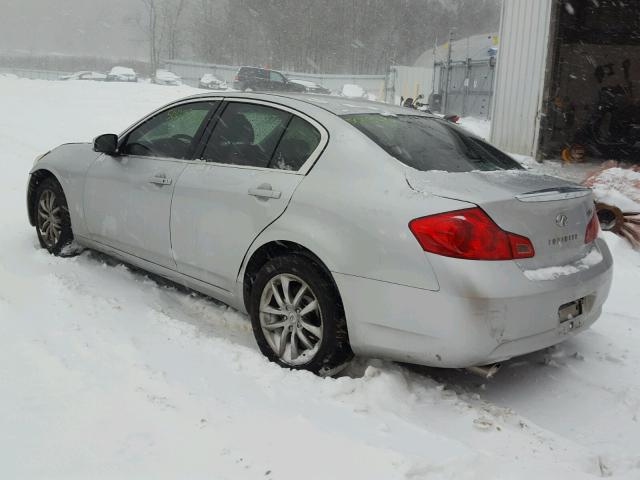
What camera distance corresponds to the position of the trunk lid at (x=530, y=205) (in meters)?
2.87

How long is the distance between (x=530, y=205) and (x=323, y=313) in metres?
1.16

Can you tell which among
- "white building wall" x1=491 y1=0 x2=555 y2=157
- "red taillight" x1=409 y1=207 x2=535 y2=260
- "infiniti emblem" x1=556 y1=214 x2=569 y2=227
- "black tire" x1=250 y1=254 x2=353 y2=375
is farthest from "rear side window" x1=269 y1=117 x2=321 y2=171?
"white building wall" x1=491 y1=0 x2=555 y2=157

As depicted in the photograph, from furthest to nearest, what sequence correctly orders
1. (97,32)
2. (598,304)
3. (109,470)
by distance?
1. (97,32)
2. (598,304)
3. (109,470)

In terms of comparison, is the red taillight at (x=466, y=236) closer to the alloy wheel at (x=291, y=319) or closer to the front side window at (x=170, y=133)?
the alloy wheel at (x=291, y=319)

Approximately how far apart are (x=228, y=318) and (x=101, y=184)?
151cm

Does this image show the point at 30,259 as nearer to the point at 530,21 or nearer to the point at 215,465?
the point at 215,465

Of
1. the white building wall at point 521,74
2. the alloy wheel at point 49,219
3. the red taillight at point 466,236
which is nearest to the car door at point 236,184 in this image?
the red taillight at point 466,236

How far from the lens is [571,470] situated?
2.54 metres

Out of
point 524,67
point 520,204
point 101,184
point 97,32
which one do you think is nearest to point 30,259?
point 101,184

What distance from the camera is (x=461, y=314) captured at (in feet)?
8.99

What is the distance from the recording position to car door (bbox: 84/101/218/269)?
413 cm

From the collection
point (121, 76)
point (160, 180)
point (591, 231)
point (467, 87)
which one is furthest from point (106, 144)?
point (121, 76)

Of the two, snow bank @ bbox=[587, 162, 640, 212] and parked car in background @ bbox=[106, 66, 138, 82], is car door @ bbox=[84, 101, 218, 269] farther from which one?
parked car in background @ bbox=[106, 66, 138, 82]

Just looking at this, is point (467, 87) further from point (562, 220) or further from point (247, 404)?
point (247, 404)
